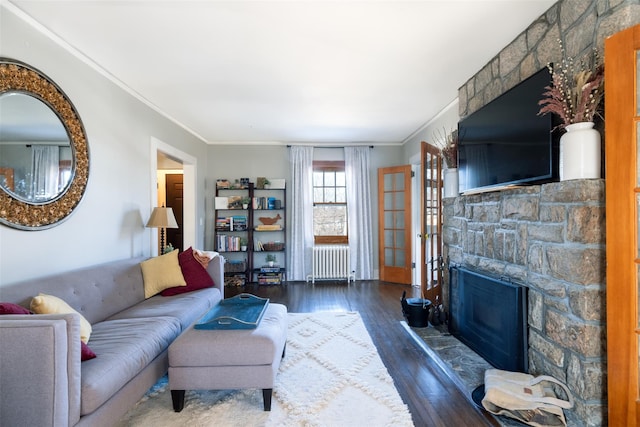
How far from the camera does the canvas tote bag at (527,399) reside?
1.68 m

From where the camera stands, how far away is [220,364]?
1.89 m

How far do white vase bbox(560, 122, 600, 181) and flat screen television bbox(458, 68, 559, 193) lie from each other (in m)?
0.18

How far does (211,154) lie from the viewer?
570cm

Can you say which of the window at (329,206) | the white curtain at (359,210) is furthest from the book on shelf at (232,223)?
the white curtain at (359,210)

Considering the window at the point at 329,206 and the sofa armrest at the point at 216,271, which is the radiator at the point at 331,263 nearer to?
the window at the point at 329,206

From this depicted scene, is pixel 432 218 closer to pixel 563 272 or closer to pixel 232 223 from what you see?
pixel 563 272

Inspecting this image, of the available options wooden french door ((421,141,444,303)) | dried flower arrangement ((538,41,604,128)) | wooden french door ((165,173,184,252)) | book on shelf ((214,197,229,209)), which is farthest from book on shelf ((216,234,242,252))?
dried flower arrangement ((538,41,604,128))

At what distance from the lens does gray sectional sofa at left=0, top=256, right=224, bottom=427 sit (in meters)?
1.30

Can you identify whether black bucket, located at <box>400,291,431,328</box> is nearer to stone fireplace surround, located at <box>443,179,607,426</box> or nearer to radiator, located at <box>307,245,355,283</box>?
stone fireplace surround, located at <box>443,179,607,426</box>

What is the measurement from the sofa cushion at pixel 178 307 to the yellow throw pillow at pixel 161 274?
0.10 metres

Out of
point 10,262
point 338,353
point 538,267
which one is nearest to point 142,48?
point 10,262

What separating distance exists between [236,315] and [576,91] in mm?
2549

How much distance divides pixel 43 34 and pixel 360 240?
4802mm

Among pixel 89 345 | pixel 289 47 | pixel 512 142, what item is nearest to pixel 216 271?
pixel 89 345
